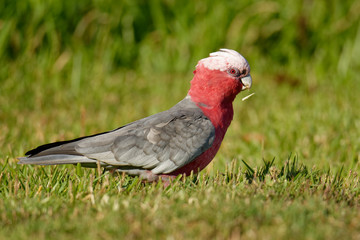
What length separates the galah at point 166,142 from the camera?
317 centimetres

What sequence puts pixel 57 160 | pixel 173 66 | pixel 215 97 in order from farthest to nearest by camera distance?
pixel 173 66
pixel 215 97
pixel 57 160

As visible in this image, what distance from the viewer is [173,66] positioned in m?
6.94

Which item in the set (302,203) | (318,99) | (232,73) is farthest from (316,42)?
(302,203)

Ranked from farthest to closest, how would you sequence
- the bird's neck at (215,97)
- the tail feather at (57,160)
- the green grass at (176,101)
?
the bird's neck at (215,97) → the tail feather at (57,160) → the green grass at (176,101)

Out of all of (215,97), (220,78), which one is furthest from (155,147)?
(220,78)

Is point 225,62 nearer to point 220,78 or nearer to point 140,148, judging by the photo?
point 220,78

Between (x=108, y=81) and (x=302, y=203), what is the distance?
417 centimetres

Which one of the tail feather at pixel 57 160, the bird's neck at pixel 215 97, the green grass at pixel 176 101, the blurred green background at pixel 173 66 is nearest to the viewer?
the green grass at pixel 176 101

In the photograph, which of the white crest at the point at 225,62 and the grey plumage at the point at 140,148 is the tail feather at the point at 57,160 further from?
the white crest at the point at 225,62

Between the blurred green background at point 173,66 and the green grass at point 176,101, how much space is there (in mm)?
19

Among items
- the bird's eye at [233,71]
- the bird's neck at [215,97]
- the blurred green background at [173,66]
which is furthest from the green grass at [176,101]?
the bird's eye at [233,71]

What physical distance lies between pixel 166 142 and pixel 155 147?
0.08 m

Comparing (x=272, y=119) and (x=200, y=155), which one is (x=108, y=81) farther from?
(x=200, y=155)

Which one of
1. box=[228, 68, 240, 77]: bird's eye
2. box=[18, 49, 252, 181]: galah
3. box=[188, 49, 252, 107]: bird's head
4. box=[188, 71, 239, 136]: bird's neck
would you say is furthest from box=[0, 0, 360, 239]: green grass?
box=[228, 68, 240, 77]: bird's eye
